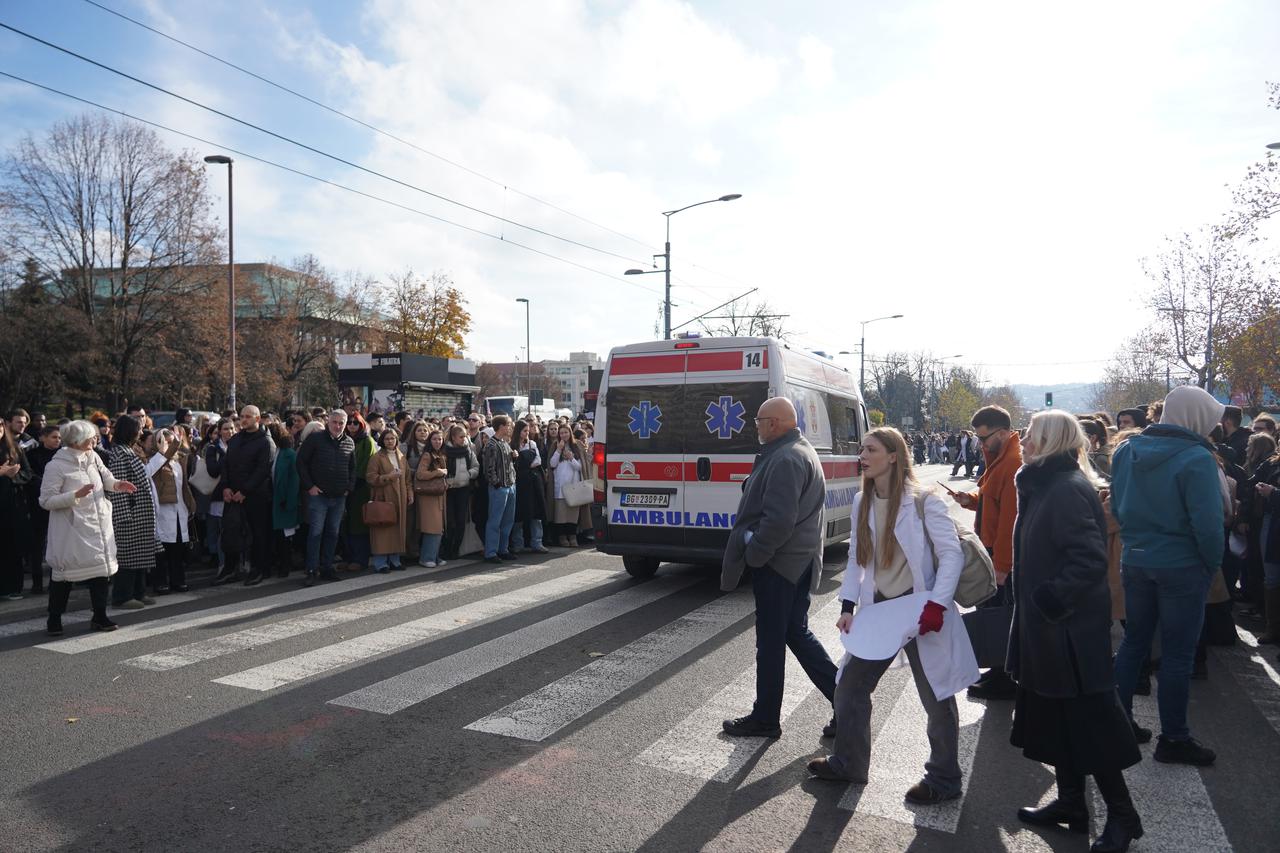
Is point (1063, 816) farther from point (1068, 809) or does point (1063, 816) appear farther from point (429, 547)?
point (429, 547)

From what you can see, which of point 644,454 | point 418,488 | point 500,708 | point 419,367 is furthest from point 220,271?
point 500,708

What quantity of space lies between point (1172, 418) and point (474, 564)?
8.60m

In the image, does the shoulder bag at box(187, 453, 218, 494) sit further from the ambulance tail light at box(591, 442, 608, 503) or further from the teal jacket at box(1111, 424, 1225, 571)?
the teal jacket at box(1111, 424, 1225, 571)

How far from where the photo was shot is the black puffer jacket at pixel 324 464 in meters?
9.77

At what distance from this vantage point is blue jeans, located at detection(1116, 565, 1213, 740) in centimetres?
443

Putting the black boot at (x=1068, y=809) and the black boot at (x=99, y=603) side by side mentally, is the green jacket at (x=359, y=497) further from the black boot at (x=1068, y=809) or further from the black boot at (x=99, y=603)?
the black boot at (x=1068, y=809)

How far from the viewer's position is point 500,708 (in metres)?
5.27

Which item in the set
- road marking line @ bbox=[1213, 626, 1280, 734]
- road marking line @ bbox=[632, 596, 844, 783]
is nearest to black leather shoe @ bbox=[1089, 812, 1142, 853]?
road marking line @ bbox=[632, 596, 844, 783]

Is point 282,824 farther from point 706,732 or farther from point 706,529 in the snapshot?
point 706,529

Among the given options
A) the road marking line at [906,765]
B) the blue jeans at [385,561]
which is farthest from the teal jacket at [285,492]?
the road marking line at [906,765]

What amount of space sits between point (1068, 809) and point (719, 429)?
18.3 feet

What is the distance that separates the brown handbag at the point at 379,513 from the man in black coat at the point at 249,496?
3.55 ft

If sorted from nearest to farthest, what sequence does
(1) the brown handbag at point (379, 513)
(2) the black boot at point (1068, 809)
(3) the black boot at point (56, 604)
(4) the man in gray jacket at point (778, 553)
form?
(2) the black boot at point (1068, 809) → (4) the man in gray jacket at point (778, 553) → (3) the black boot at point (56, 604) → (1) the brown handbag at point (379, 513)

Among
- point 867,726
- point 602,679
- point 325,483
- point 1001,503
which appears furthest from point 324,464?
point 867,726
